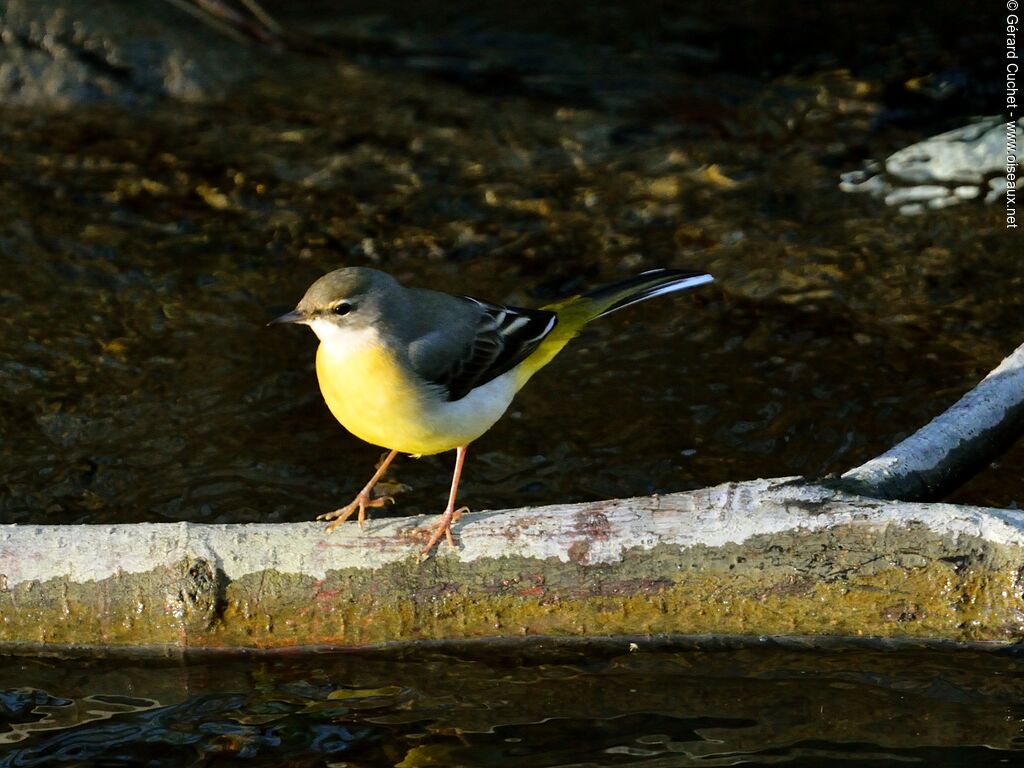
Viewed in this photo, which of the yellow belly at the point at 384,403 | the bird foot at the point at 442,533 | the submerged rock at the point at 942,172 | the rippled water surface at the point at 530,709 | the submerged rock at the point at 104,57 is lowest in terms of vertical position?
the rippled water surface at the point at 530,709

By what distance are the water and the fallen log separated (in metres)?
0.26

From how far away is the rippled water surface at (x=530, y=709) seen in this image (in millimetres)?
4809

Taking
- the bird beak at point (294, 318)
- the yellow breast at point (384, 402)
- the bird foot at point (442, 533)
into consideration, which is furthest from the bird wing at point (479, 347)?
the bird foot at point (442, 533)

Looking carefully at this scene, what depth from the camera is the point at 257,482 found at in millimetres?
6984

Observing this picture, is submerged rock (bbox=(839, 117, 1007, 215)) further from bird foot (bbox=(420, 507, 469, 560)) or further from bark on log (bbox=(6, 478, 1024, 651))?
bird foot (bbox=(420, 507, 469, 560))

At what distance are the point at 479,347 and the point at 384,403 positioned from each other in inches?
29.7

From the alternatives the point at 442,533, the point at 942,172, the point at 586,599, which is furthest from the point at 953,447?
the point at 942,172

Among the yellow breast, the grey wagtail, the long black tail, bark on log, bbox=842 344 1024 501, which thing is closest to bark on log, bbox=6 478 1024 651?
the grey wagtail

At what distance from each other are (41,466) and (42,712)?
2180 mm

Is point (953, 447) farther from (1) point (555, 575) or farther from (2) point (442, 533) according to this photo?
(2) point (442, 533)

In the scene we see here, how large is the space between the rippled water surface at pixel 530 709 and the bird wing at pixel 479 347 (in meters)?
1.13

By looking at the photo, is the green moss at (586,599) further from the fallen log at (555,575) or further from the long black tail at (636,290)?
the long black tail at (636,290)

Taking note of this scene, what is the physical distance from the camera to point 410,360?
564 centimetres

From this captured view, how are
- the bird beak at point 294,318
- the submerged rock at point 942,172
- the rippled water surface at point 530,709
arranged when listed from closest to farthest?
the rippled water surface at point 530,709 → the bird beak at point 294,318 → the submerged rock at point 942,172
